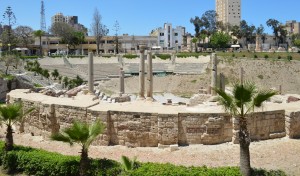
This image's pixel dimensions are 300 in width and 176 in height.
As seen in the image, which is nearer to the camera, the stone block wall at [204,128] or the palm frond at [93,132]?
the palm frond at [93,132]

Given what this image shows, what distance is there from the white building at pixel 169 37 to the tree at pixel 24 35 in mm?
36149

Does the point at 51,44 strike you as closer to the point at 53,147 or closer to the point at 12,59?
the point at 12,59

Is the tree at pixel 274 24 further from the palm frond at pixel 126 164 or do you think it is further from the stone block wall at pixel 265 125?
the palm frond at pixel 126 164

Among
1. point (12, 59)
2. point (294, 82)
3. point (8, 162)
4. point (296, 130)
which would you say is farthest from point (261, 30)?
point (8, 162)

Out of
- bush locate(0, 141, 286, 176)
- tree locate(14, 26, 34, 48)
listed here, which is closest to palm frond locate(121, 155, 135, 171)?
bush locate(0, 141, 286, 176)

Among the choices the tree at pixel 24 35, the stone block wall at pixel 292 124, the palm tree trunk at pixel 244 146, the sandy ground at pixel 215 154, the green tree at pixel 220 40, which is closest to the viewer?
the palm tree trunk at pixel 244 146

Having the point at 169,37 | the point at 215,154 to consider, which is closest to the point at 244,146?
the point at 215,154

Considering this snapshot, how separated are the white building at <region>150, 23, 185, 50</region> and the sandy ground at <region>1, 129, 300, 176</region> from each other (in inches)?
3582

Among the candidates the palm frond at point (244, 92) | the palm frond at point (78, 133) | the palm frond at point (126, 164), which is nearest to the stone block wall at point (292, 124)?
the palm frond at point (244, 92)

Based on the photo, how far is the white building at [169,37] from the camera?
109062 millimetres

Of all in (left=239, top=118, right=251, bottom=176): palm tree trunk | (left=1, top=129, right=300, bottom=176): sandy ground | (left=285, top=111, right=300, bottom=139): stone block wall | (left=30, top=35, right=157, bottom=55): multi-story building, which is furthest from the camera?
(left=30, top=35, right=157, bottom=55): multi-story building

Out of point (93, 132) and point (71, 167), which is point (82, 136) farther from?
point (71, 167)

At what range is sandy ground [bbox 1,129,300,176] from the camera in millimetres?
14586

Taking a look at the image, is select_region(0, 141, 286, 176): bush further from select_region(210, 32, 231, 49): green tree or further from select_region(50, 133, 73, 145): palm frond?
select_region(210, 32, 231, 49): green tree
